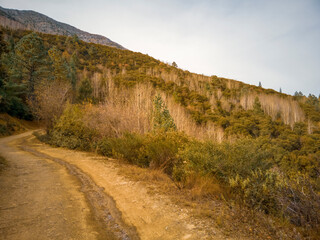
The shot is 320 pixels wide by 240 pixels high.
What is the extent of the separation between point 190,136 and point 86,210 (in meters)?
4.94

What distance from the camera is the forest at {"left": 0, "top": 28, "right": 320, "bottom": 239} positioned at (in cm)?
358

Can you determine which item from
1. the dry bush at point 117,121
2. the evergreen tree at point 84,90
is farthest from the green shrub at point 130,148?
the evergreen tree at point 84,90

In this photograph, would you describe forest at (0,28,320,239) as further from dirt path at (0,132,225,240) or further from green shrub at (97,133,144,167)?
dirt path at (0,132,225,240)

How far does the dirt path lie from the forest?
101 cm

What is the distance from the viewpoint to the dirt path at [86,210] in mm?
2955

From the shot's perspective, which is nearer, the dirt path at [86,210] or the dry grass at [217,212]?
the dry grass at [217,212]

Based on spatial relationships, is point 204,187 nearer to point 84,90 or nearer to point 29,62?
point 84,90

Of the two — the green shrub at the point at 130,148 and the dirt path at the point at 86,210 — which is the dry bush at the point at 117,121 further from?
the dirt path at the point at 86,210

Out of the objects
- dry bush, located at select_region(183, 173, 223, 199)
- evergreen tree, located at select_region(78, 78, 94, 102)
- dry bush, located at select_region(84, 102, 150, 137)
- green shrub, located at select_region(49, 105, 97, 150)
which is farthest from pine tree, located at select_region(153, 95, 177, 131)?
evergreen tree, located at select_region(78, 78, 94, 102)

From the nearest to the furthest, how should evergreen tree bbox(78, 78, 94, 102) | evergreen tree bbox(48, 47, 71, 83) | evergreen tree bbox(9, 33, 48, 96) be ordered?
evergreen tree bbox(9, 33, 48, 96), evergreen tree bbox(78, 78, 94, 102), evergreen tree bbox(48, 47, 71, 83)

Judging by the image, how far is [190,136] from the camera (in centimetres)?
771

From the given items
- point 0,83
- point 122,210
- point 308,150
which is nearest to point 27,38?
point 0,83

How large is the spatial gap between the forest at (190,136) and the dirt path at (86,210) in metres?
1.01

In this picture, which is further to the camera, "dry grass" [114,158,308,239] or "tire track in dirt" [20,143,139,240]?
"tire track in dirt" [20,143,139,240]
